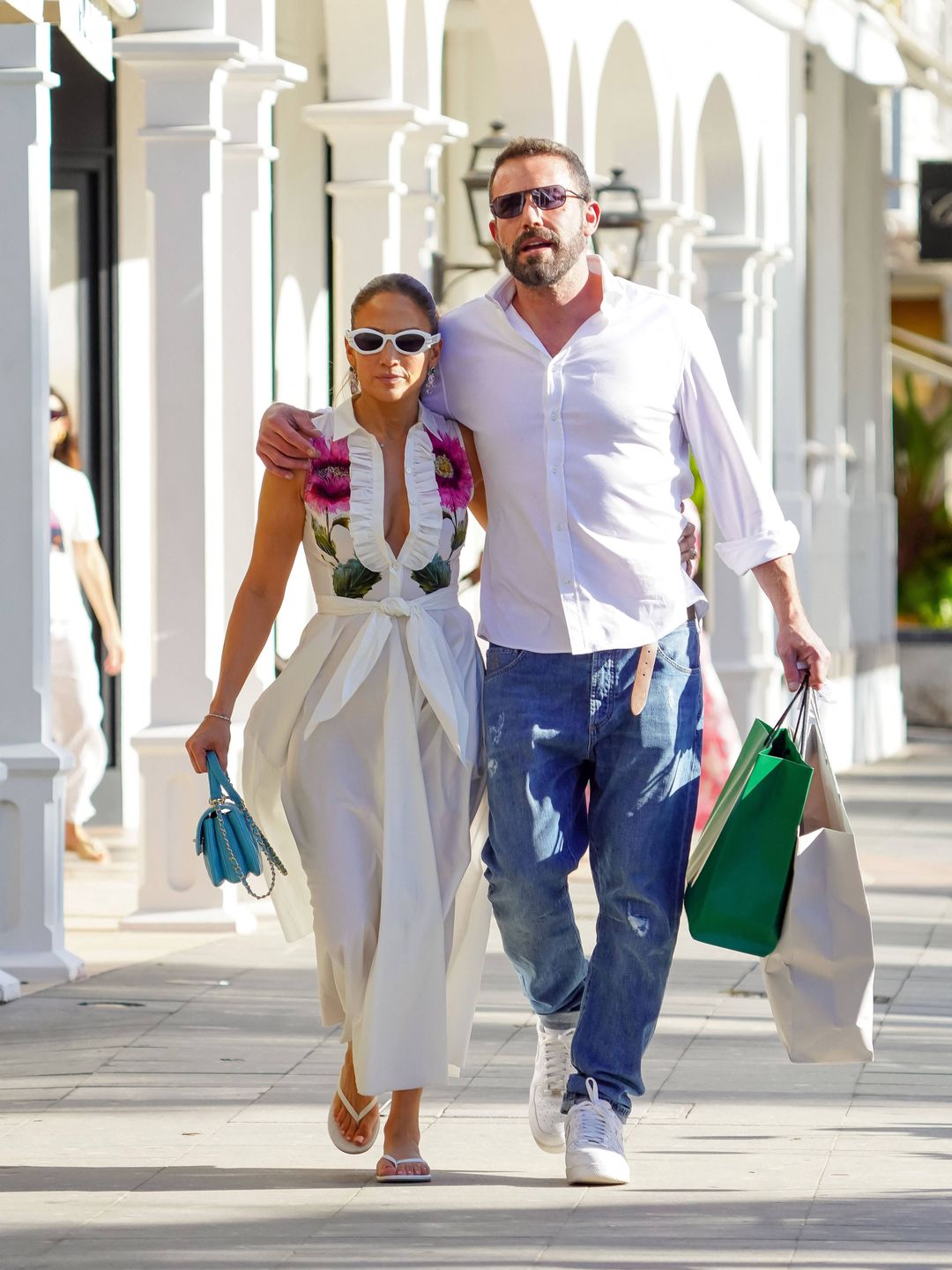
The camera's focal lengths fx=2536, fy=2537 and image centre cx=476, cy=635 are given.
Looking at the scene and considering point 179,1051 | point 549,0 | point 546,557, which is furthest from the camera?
point 549,0

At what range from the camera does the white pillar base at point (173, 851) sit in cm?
832

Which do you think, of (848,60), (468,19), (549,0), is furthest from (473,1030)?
(848,60)

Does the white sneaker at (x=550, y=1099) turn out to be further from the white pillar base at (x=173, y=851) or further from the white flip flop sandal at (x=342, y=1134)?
the white pillar base at (x=173, y=851)

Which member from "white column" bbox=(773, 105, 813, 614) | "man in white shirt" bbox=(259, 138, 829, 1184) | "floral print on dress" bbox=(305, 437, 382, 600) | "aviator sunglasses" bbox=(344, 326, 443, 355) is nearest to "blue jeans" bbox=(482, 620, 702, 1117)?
"man in white shirt" bbox=(259, 138, 829, 1184)

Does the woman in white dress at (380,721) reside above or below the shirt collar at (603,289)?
below

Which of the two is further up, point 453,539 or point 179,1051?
point 453,539

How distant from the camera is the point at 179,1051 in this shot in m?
6.39

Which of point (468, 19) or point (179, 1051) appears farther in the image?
point (468, 19)

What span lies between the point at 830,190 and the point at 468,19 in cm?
443

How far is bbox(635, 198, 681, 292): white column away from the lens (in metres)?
13.1

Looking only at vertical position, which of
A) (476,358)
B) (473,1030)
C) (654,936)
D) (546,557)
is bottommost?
(473,1030)

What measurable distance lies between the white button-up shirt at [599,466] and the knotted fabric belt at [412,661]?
13 centimetres

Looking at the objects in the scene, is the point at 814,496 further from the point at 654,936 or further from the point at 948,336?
the point at 948,336

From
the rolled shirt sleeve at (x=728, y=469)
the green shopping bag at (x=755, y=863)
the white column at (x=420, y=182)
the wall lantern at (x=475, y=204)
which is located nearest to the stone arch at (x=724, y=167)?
the wall lantern at (x=475, y=204)
